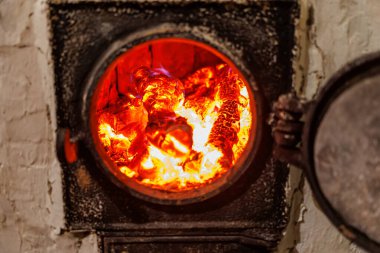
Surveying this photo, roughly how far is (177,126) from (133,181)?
0.21 meters

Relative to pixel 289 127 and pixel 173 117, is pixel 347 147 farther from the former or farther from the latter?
pixel 173 117

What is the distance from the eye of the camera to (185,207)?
1240 mm

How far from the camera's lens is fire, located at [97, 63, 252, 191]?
1322 millimetres

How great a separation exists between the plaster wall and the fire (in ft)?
0.78

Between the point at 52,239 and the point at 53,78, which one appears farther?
the point at 52,239

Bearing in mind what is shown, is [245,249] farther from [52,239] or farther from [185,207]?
[52,239]

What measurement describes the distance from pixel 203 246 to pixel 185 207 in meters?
0.13

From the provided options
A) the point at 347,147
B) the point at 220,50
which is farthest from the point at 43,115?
the point at 347,147

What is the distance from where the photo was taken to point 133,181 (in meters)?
1.21

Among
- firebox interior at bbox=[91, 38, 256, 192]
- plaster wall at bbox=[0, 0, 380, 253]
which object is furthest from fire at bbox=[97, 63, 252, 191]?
plaster wall at bbox=[0, 0, 380, 253]

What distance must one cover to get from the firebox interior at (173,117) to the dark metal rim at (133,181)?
0.07 feet

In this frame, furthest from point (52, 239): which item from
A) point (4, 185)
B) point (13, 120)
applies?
point (13, 120)

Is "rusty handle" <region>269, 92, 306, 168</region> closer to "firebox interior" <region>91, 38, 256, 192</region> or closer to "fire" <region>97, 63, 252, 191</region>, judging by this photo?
"firebox interior" <region>91, 38, 256, 192</region>

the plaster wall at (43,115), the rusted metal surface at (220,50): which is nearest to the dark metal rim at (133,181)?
the rusted metal surface at (220,50)
